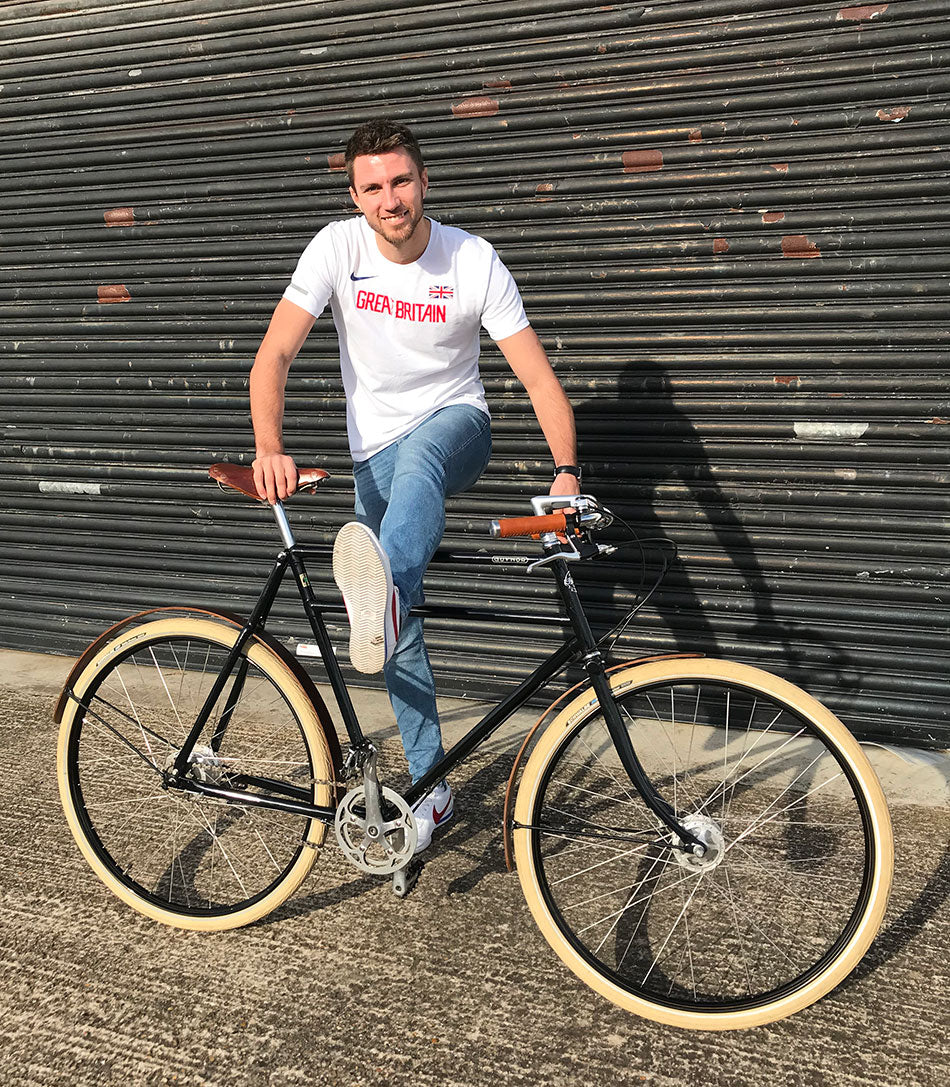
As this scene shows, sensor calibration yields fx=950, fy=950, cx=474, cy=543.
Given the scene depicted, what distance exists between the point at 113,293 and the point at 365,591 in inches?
132

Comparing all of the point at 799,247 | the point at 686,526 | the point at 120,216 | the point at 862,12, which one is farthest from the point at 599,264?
the point at 120,216

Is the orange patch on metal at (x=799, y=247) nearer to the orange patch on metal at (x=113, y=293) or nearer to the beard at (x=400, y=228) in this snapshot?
the beard at (x=400, y=228)

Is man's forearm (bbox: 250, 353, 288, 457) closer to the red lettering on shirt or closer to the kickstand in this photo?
the red lettering on shirt

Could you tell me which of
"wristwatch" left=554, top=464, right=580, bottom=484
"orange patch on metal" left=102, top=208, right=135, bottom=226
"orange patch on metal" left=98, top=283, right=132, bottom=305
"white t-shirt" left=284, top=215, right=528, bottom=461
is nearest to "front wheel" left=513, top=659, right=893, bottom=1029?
"wristwatch" left=554, top=464, right=580, bottom=484

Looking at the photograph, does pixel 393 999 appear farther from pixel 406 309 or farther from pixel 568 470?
pixel 406 309

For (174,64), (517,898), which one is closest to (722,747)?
(517,898)

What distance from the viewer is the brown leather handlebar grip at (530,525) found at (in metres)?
2.35

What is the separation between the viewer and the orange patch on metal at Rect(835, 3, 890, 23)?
11.4 feet

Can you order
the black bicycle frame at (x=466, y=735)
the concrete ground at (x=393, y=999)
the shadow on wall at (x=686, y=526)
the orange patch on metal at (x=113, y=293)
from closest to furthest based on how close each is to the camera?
the concrete ground at (x=393, y=999), the black bicycle frame at (x=466, y=735), the shadow on wall at (x=686, y=526), the orange patch on metal at (x=113, y=293)

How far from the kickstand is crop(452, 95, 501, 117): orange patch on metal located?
3072mm

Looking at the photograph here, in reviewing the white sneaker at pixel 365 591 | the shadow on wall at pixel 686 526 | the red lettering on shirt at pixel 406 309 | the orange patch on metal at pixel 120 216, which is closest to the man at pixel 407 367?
the red lettering on shirt at pixel 406 309

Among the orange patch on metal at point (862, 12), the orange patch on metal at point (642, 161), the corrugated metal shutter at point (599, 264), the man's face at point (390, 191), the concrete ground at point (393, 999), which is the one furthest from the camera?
the orange patch on metal at point (642, 161)

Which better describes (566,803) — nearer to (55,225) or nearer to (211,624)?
(211,624)

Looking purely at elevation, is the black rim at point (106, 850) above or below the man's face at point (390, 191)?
below
